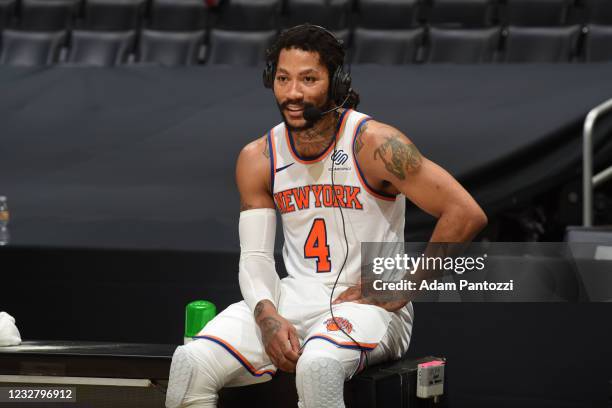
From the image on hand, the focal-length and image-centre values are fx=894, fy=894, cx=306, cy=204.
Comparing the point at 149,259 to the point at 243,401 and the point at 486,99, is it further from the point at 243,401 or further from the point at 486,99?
the point at 486,99

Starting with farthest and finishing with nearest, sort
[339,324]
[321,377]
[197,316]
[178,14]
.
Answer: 1. [178,14]
2. [197,316]
3. [339,324]
4. [321,377]

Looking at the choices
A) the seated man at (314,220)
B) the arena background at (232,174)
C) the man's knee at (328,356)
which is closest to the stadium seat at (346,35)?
the arena background at (232,174)

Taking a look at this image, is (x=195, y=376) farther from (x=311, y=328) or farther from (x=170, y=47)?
(x=170, y=47)

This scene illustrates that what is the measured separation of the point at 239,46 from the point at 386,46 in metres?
0.94

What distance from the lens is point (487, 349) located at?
10.2 ft

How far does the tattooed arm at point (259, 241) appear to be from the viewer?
2.40 metres

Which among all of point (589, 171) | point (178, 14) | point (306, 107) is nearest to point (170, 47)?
point (178, 14)

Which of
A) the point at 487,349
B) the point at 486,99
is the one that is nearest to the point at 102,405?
the point at 487,349

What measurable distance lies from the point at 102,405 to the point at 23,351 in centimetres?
31

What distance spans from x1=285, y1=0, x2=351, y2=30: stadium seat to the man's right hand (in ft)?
12.0

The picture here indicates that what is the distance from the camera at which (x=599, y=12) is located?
17.6 feet

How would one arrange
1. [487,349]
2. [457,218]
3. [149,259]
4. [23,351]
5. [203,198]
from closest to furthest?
[457,218], [23,351], [487,349], [149,259], [203,198]

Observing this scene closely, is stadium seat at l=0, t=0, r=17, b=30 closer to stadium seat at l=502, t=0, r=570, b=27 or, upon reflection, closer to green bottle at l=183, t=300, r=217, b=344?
stadium seat at l=502, t=0, r=570, b=27

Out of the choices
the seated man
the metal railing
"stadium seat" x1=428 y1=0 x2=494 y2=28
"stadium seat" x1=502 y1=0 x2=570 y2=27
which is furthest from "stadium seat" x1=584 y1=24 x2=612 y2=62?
the seated man
